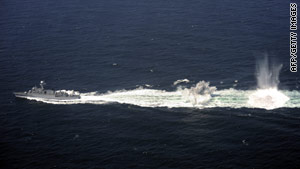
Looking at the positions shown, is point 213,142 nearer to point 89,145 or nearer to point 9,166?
point 89,145

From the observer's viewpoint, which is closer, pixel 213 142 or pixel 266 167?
pixel 266 167

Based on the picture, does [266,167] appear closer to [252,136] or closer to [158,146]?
[252,136]

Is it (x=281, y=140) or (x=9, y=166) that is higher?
(x=281, y=140)

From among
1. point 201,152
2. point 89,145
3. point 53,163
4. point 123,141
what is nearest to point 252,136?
point 201,152

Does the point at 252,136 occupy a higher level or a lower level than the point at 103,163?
higher

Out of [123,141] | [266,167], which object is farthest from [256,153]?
[123,141]

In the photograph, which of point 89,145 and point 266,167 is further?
point 89,145

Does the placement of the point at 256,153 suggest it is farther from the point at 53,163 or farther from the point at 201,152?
the point at 53,163

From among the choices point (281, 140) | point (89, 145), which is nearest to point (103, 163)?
point (89, 145)
